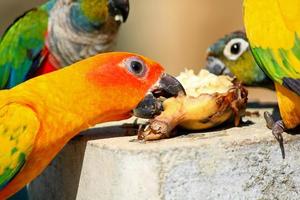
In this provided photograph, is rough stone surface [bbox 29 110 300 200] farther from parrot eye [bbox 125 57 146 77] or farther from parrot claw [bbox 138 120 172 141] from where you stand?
parrot eye [bbox 125 57 146 77]

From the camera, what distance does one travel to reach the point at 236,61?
471 centimetres

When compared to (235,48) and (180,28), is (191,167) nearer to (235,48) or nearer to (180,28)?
(235,48)

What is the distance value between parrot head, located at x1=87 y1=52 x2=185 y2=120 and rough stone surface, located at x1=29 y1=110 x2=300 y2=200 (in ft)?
0.44

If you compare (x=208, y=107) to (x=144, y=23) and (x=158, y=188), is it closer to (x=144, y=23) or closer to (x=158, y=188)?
Result: (x=158, y=188)

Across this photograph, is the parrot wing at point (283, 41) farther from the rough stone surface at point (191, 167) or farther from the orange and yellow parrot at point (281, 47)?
the rough stone surface at point (191, 167)

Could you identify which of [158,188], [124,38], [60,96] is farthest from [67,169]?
[124,38]

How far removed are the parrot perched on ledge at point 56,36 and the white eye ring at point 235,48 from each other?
71 centimetres

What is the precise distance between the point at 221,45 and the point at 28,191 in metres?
1.83

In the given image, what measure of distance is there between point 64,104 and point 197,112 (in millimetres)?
524

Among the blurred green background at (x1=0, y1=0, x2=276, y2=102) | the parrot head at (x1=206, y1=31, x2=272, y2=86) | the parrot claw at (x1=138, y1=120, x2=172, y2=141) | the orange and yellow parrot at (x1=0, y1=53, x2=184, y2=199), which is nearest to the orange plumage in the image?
the orange and yellow parrot at (x1=0, y1=53, x2=184, y2=199)

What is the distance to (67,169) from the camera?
309cm

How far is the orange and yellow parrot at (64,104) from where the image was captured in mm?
2699

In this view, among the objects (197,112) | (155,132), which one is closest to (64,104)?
(155,132)

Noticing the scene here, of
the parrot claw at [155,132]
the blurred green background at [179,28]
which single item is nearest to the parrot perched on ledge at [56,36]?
the parrot claw at [155,132]
